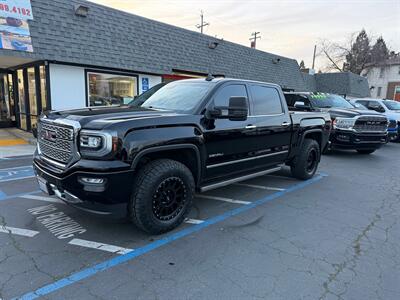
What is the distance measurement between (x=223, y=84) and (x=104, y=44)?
8057 millimetres

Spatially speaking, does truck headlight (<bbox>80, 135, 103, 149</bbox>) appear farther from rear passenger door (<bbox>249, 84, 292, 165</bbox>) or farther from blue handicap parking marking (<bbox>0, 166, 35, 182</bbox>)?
blue handicap parking marking (<bbox>0, 166, 35, 182</bbox>)

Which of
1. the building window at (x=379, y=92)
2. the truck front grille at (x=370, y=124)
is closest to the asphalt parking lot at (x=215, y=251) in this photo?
the truck front grille at (x=370, y=124)

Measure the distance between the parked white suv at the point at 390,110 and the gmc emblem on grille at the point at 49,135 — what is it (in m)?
12.7

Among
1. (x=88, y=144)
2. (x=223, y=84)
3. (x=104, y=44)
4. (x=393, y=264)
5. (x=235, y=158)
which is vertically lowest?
(x=393, y=264)

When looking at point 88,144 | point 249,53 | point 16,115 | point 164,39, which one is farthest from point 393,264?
point 249,53

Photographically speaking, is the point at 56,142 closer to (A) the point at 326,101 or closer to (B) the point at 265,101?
(B) the point at 265,101

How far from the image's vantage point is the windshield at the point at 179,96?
13.8 feet

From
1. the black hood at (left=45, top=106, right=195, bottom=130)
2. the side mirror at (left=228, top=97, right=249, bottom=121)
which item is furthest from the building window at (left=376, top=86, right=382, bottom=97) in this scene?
the black hood at (left=45, top=106, right=195, bottom=130)

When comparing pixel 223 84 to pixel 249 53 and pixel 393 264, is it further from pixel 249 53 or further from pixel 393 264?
pixel 249 53

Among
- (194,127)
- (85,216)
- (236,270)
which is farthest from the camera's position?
(85,216)

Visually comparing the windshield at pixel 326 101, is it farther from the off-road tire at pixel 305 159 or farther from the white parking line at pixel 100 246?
the white parking line at pixel 100 246

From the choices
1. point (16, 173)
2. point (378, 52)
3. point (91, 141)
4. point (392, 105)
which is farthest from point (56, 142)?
point (378, 52)

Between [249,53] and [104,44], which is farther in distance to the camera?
[249,53]

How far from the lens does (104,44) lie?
35.9 ft
